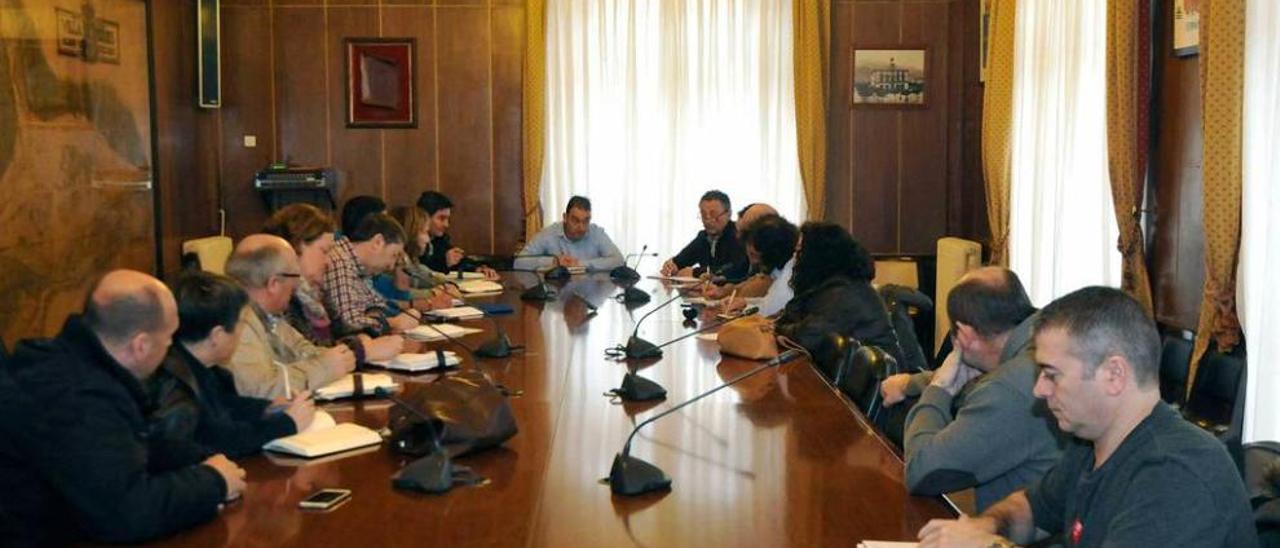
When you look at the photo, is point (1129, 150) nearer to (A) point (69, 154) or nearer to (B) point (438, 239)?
(B) point (438, 239)

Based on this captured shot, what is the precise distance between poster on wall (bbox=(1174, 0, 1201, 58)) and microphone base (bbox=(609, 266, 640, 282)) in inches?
124

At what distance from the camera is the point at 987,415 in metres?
3.02

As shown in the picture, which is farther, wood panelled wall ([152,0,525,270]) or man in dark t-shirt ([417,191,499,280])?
wood panelled wall ([152,0,525,270])

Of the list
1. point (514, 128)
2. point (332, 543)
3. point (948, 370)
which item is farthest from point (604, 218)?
point (332, 543)

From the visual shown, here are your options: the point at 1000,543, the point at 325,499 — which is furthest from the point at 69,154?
the point at 1000,543

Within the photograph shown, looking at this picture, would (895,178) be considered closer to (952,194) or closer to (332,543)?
(952,194)

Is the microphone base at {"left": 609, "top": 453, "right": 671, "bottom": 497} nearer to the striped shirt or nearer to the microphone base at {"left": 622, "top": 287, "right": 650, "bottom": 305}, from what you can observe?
the striped shirt

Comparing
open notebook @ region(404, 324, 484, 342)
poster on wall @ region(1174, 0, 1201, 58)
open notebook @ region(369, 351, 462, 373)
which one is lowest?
open notebook @ region(404, 324, 484, 342)

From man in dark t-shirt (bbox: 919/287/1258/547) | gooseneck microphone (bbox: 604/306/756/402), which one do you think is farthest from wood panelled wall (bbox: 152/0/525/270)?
man in dark t-shirt (bbox: 919/287/1258/547)

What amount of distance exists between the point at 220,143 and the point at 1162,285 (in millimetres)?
6285

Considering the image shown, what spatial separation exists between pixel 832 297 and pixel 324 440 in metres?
2.34

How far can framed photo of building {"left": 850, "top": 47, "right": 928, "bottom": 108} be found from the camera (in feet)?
31.3

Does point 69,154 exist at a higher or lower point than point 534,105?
lower

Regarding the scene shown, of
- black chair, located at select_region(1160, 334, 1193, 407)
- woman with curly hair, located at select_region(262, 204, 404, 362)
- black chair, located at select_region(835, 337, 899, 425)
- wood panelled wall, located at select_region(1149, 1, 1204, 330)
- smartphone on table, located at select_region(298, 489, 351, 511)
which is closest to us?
smartphone on table, located at select_region(298, 489, 351, 511)
